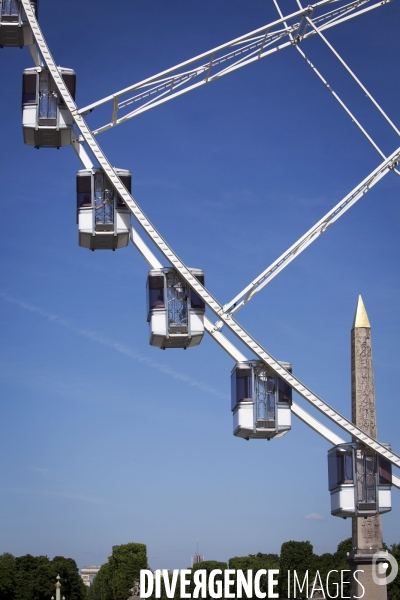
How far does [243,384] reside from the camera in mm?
20016

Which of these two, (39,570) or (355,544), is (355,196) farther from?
(39,570)

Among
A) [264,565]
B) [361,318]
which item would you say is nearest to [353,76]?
[361,318]

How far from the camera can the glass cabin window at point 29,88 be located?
21.6m

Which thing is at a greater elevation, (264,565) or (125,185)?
(125,185)

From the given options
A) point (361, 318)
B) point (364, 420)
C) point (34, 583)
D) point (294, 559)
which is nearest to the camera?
point (364, 420)

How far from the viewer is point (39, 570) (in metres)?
103

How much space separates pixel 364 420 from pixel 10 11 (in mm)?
26834

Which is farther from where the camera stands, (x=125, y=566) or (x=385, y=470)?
(x=125, y=566)

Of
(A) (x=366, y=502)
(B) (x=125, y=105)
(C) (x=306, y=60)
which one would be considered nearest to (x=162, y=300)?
(B) (x=125, y=105)

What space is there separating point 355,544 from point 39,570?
→ 2633 inches

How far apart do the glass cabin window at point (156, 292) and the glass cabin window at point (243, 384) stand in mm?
2156

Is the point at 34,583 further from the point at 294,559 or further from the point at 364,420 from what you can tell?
the point at 364,420

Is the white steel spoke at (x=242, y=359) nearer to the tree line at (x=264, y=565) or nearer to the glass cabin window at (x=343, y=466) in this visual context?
the glass cabin window at (x=343, y=466)

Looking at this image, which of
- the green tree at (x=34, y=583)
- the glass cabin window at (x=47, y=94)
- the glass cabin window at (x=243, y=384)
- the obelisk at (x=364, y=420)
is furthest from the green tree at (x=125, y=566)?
the glass cabin window at (x=47, y=94)
